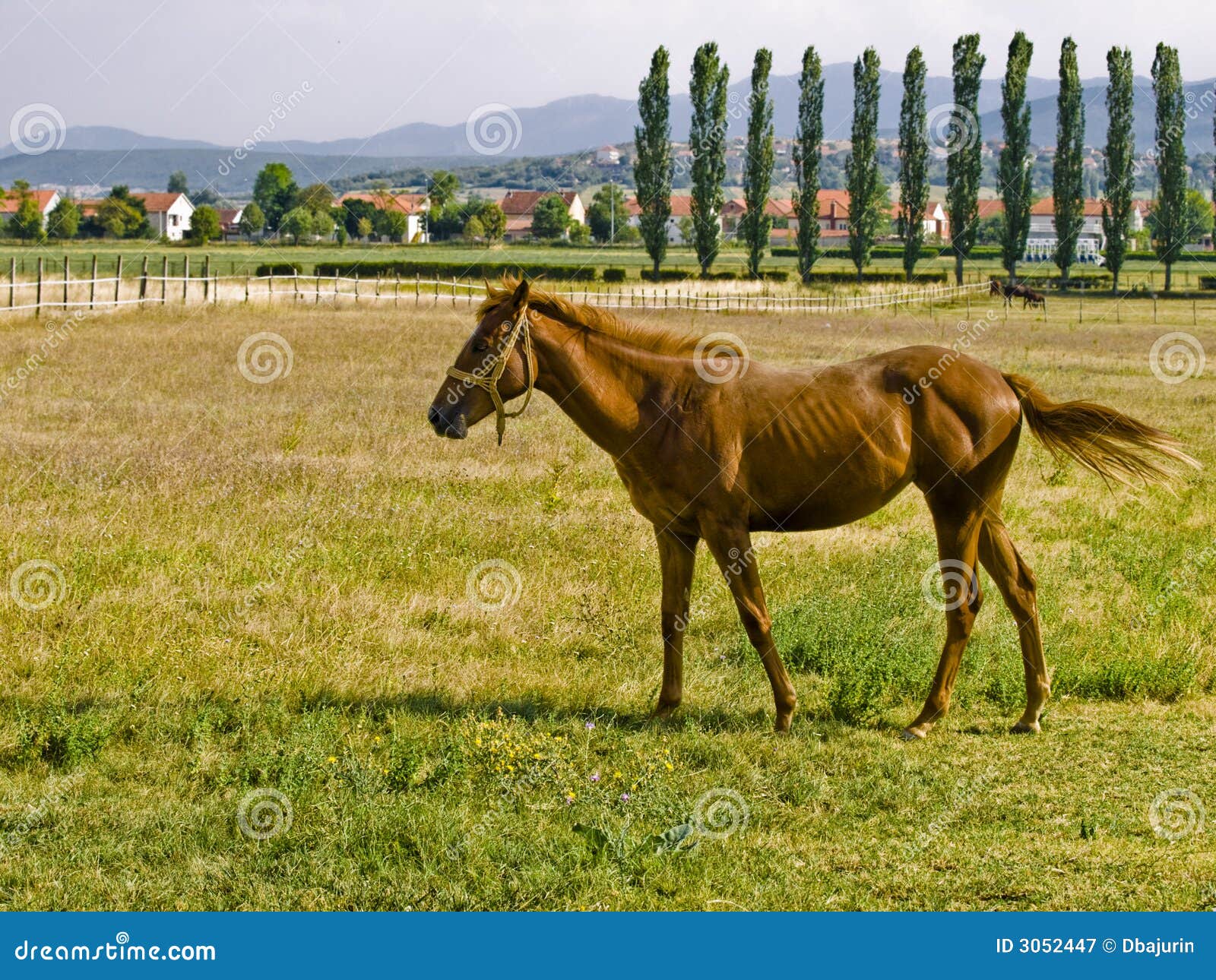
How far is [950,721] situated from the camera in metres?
7.32

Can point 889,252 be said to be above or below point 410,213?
below

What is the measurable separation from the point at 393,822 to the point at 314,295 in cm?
3762

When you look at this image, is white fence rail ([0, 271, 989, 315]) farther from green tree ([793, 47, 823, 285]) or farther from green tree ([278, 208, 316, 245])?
green tree ([278, 208, 316, 245])

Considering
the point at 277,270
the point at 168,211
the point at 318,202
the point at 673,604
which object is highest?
the point at 168,211

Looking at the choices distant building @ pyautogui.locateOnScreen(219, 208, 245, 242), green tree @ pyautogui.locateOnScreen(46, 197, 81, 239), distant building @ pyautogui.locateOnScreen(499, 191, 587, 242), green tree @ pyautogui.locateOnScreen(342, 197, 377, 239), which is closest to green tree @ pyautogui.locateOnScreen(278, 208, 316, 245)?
green tree @ pyautogui.locateOnScreen(342, 197, 377, 239)

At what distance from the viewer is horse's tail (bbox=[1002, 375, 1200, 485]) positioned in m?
7.55

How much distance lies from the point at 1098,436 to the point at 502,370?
3816 millimetres

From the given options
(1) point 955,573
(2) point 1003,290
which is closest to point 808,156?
(2) point 1003,290

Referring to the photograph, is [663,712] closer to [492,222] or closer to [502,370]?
[502,370]

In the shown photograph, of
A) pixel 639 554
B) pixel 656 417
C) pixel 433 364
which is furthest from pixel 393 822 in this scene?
pixel 433 364

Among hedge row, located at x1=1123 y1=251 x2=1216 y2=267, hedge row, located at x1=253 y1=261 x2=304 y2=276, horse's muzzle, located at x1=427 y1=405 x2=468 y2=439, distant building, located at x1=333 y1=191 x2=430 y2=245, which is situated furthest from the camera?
distant building, located at x1=333 y1=191 x2=430 y2=245

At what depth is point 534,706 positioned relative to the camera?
23.9 feet

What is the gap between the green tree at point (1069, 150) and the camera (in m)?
63.4

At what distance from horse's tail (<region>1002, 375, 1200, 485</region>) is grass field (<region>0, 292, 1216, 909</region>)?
1.37m
